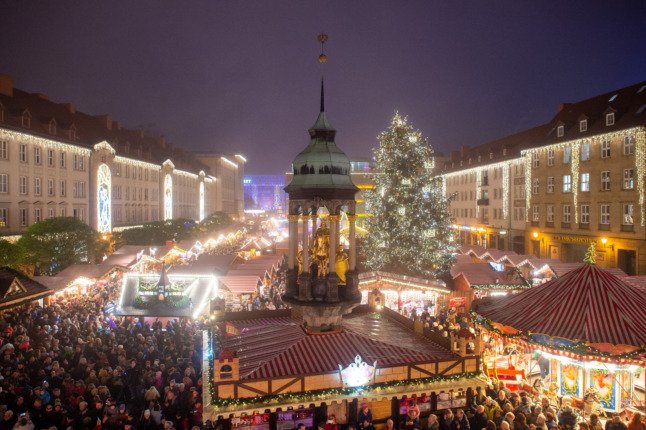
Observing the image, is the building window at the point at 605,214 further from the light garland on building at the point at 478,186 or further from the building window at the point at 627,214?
the light garland on building at the point at 478,186

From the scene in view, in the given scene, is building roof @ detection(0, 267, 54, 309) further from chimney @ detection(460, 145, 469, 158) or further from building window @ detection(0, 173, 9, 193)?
chimney @ detection(460, 145, 469, 158)

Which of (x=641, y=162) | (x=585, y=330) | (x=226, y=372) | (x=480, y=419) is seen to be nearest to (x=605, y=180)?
(x=641, y=162)

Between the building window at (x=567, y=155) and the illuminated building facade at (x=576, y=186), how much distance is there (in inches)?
5.0

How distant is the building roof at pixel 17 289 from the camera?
19.0m

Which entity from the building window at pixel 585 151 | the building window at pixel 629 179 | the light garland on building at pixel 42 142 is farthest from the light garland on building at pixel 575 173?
the light garland on building at pixel 42 142

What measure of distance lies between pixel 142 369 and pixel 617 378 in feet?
43.8

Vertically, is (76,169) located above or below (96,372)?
above

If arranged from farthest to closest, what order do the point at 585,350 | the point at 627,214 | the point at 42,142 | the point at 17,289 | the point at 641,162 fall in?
the point at 42,142 → the point at 627,214 → the point at 641,162 → the point at 17,289 → the point at 585,350

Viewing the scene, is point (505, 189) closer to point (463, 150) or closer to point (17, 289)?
point (463, 150)

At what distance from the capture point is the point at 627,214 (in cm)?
3503

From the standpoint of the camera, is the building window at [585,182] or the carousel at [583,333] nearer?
the carousel at [583,333]

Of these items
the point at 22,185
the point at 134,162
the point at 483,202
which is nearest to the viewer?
the point at 22,185

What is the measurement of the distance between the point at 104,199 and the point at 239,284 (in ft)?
112

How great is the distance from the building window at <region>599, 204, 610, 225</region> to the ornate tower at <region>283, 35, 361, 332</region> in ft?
106
